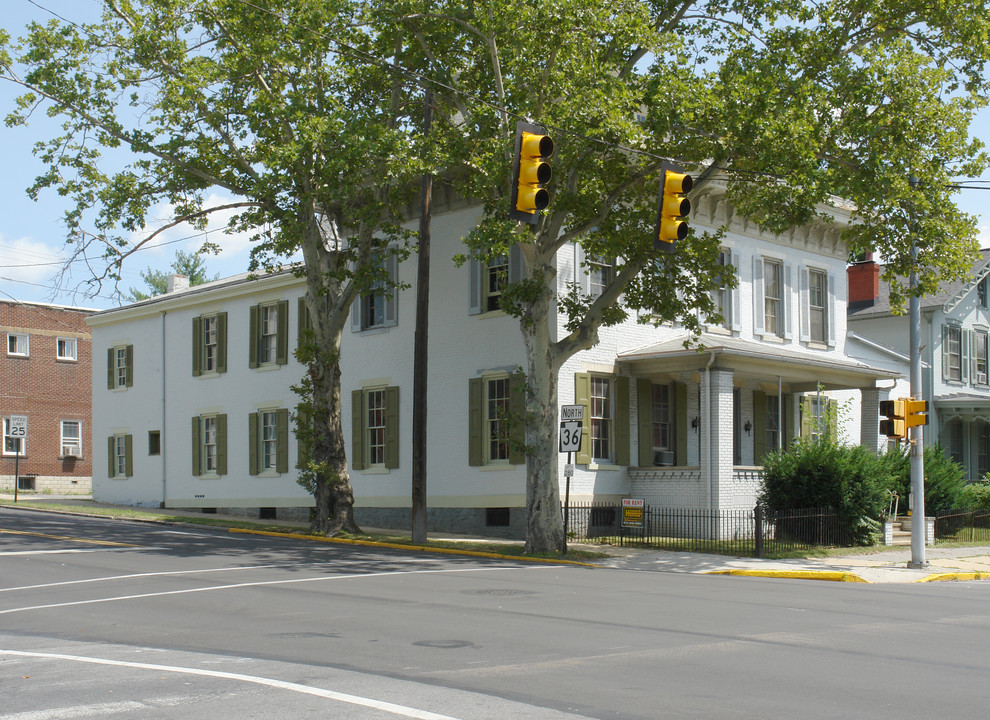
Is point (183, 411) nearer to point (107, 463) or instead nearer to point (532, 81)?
point (107, 463)

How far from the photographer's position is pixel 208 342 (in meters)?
36.1

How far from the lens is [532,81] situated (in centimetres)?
2053

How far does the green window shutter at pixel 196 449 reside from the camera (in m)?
35.7

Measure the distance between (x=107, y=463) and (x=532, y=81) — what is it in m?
26.3

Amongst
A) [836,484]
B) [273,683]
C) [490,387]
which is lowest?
[273,683]

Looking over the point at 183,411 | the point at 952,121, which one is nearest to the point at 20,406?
the point at 183,411

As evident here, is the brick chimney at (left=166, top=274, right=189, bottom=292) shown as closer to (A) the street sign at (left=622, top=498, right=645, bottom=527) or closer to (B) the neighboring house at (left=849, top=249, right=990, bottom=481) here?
(A) the street sign at (left=622, top=498, right=645, bottom=527)

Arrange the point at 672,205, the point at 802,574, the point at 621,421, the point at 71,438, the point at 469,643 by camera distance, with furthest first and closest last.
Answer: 1. the point at 71,438
2. the point at 621,421
3. the point at 802,574
4. the point at 672,205
5. the point at 469,643

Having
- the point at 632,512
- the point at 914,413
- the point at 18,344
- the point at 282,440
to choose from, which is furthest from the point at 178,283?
the point at 914,413

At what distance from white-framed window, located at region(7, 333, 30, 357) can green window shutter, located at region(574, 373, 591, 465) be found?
117 ft

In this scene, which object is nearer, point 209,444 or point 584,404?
point 584,404

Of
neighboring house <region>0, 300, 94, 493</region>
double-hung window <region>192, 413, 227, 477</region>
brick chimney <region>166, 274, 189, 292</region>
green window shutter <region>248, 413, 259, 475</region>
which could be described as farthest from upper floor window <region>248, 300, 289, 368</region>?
neighboring house <region>0, 300, 94, 493</region>

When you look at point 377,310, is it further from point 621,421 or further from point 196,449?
point 196,449

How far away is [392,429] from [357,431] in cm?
158
